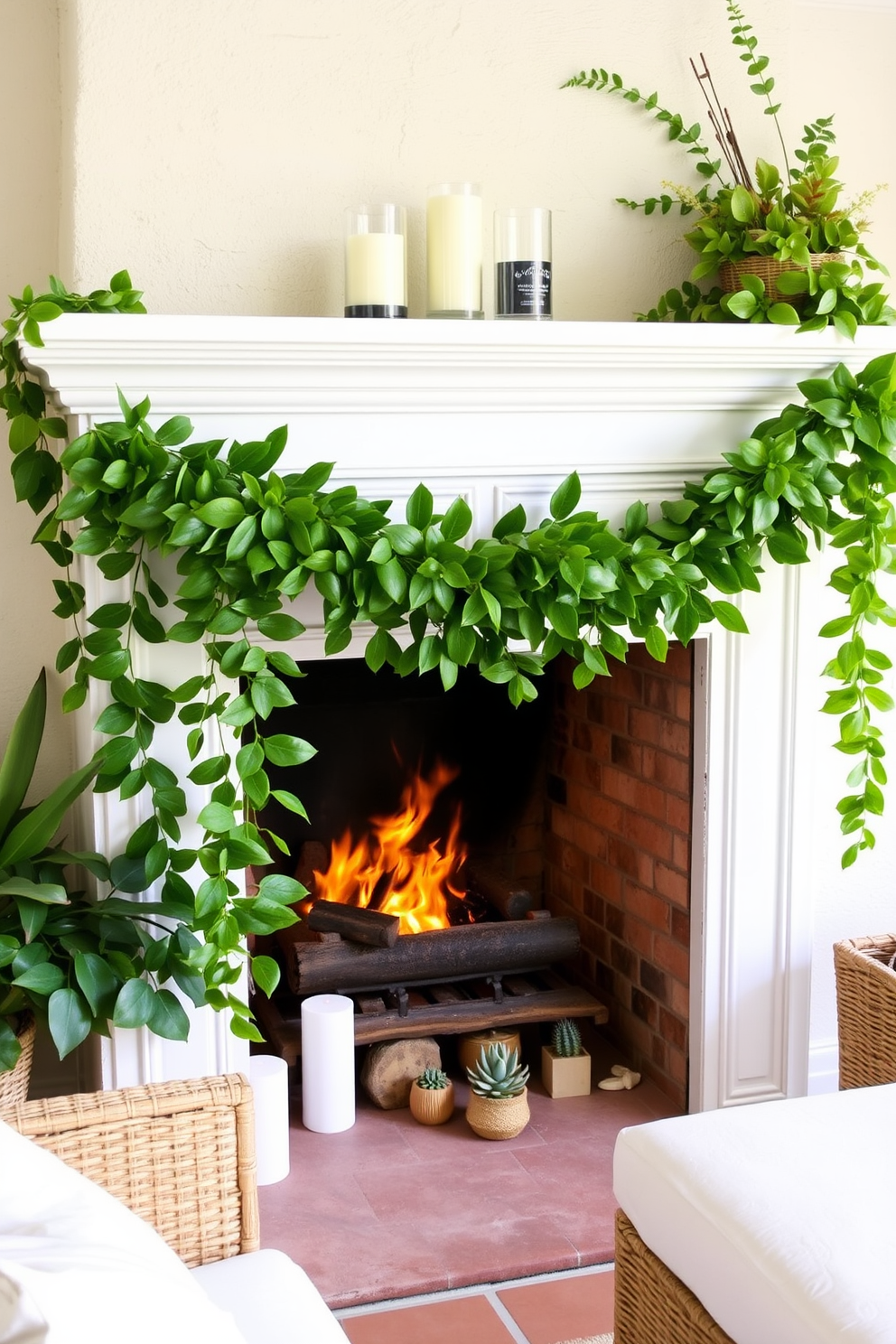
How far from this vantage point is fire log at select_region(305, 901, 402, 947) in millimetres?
2787

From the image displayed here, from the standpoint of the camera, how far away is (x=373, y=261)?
217 centimetres

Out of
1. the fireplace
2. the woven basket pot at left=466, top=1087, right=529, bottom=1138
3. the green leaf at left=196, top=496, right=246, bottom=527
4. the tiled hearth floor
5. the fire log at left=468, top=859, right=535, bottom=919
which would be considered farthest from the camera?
the fire log at left=468, top=859, right=535, bottom=919

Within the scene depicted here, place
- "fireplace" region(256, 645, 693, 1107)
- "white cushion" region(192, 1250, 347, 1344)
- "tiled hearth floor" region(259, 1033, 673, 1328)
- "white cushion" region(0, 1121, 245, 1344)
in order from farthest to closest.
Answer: "fireplace" region(256, 645, 693, 1107) → "tiled hearth floor" region(259, 1033, 673, 1328) → "white cushion" region(192, 1250, 347, 1344) → "white cushion" region(0, 1121, 245, 1344)

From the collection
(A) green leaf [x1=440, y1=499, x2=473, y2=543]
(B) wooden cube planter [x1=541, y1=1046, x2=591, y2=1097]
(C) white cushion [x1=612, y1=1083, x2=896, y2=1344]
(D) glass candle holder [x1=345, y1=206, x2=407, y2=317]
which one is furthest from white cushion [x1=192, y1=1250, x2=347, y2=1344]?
(D) glass candle holder [x1=345, y1=206, x2=407, y2=317]

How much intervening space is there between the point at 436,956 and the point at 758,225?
162cm

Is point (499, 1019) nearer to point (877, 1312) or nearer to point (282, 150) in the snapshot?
point (877, 1312)

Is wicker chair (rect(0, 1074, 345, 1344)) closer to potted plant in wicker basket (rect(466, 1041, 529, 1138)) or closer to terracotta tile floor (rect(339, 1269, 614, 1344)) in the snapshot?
terracotta tile floor (rect(339, 1269, 614, 1344))

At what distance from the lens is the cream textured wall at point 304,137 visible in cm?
214

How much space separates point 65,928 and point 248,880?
2.98ft

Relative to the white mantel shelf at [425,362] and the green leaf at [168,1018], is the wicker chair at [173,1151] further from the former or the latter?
the white mantel shelf at [425,362]

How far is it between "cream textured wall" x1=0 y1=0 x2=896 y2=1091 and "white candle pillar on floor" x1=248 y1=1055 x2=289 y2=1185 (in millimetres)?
720

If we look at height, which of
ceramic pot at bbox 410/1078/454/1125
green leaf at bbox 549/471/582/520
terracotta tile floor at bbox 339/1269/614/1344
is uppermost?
green leaf at bbox 549/471/582/520

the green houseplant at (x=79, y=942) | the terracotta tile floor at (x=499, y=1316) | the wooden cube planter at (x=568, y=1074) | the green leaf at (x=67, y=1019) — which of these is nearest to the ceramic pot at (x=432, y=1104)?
the wooden cube planter at (x=568, y=1074)

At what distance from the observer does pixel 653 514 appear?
2381 millimetres
